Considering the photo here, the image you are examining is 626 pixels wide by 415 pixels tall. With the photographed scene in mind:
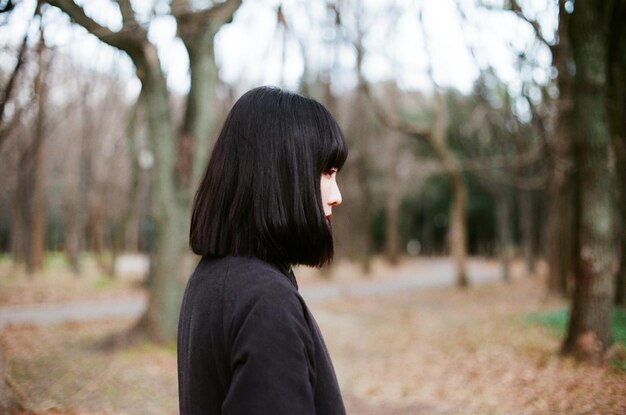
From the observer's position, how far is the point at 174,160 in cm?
898

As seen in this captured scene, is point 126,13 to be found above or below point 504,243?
above

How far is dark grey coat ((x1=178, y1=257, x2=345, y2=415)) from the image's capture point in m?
1.23

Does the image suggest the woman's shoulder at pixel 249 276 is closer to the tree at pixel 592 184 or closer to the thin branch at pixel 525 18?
the tree at pixel 592 184

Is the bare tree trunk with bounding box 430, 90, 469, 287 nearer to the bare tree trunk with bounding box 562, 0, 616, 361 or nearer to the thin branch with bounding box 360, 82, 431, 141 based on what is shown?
the thin branch with bounding box 360, 82, 431, 141

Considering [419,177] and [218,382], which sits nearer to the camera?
[218,382]

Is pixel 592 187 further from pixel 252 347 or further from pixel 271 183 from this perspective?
pixel 252 347

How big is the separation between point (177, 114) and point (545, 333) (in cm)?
1534

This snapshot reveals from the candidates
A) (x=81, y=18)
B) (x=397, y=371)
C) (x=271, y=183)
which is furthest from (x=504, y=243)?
(x=271, y=183)

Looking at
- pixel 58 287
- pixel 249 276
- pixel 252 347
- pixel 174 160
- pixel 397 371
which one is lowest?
pixel 397 371

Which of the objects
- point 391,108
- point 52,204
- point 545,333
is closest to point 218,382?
point 545,333

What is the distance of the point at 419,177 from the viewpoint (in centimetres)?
3503

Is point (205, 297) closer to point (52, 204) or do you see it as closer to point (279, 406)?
point (279, 406)

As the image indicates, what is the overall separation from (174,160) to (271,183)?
7.87 m

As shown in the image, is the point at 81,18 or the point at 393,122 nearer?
the point at 81,18
